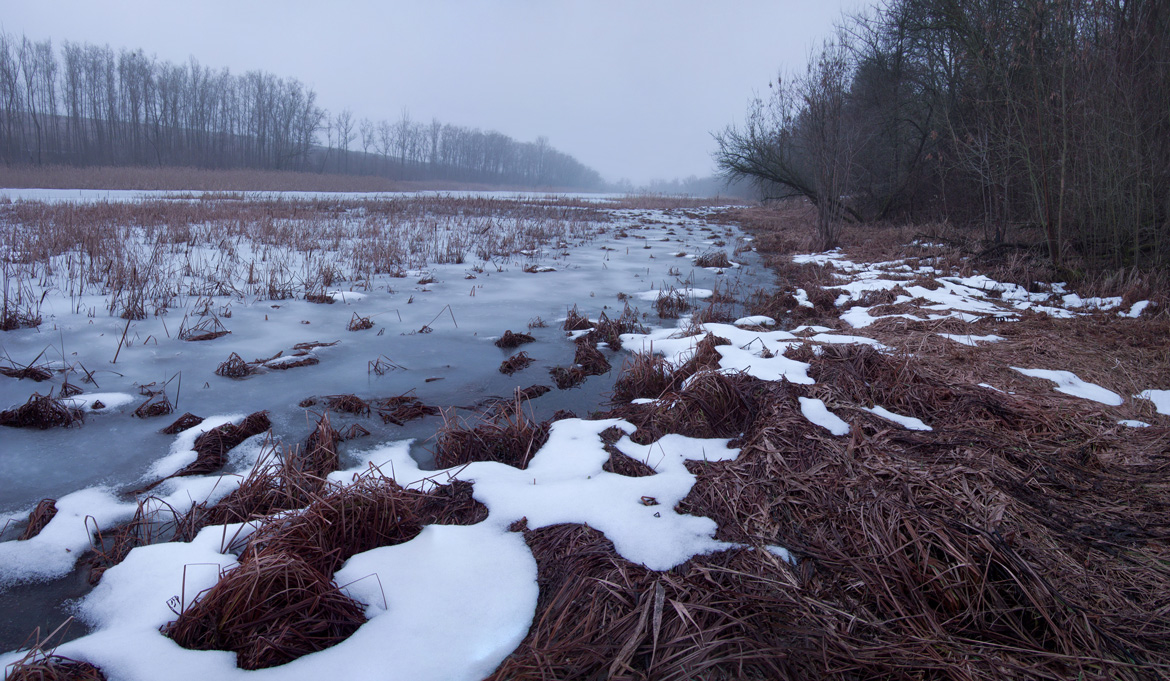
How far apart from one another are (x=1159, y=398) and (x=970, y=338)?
1435 millimetres

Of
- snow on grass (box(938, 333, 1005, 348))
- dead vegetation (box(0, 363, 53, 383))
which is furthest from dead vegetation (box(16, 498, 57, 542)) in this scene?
snow on grass (box(938, 333, 1005, 348))

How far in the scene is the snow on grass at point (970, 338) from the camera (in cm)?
450

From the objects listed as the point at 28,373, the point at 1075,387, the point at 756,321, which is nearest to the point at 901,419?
the point at 1075,387

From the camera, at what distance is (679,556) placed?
1889mm

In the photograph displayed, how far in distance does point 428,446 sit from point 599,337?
8.72 feet

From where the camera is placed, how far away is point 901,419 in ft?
9.53

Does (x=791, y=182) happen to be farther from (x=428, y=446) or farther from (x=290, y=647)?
(x=290, y=647)

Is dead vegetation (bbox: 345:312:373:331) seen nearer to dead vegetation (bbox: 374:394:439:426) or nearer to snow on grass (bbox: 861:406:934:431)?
dead vegetation (bbox: 374:394:439:426)

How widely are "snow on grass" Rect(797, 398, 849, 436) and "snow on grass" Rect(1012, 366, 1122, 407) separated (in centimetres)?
174

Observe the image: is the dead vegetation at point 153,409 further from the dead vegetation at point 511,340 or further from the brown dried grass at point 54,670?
the dead vegetation at point 511,340

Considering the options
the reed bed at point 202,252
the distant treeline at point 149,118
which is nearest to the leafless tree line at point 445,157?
the distant treeline at point 149,118

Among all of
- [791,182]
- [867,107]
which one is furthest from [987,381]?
[867,107]

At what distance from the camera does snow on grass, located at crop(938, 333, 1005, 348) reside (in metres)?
4.50

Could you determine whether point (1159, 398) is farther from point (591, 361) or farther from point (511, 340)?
point (511, 340)
